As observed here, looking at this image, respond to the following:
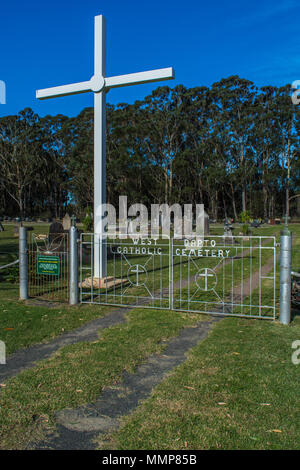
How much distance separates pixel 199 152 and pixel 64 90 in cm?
4029

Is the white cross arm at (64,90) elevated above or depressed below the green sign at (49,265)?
above

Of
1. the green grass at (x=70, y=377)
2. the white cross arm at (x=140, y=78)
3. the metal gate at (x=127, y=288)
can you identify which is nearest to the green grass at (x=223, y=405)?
the green grass at (x=70, y=377)

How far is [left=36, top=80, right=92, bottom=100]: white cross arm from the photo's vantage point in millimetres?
8328

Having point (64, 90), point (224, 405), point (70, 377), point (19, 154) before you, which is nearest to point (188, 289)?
point (70, 377)

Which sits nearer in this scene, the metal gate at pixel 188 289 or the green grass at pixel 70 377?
the green grass at pixel 70 377

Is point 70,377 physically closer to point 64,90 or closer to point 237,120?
point 64,90

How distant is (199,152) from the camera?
155 ft

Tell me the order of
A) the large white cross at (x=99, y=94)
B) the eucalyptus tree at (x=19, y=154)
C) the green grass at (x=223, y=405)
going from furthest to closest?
the eucalyptus tree at (x=19, y=154)
the large white cross at (x=99, y=94)
the green grass at (x=223, y=405)

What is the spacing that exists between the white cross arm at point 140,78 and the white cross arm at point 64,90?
522 mm

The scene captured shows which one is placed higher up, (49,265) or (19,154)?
(19,154)

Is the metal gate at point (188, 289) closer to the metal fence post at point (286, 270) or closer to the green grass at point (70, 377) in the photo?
the metal fence post at point (286, 270)

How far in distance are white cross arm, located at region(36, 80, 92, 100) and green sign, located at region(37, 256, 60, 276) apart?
12.4 feet

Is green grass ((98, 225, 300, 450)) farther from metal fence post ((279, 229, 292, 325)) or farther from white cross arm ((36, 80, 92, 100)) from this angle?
white cross arm ((36, 80, 92, 100))

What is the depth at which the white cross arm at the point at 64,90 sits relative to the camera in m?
8.33
